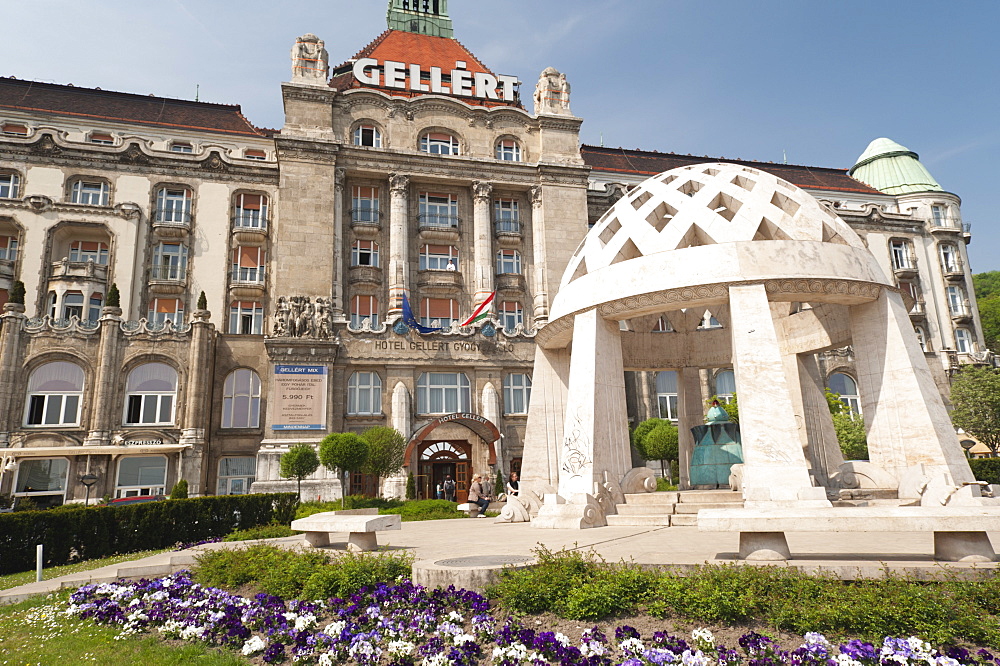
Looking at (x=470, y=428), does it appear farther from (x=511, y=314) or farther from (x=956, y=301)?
(x=956, y=301)

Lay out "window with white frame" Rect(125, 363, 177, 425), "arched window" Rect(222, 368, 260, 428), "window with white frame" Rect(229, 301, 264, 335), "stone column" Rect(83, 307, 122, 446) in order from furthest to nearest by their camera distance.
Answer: "window with white frame" Rect(229, 301, 264, 335) < "arched window" Rect(222, 368, 260, 428) < "window with white frame" Rect(125, 363, 177, 425) < "stone column" Rect(83, 307, 122, 446)

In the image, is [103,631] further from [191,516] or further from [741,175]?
[741,175]

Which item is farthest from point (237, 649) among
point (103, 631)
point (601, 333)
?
point (601, 333)

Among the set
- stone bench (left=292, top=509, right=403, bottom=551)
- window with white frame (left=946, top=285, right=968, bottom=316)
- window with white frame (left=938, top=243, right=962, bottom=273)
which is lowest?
stone bench (left=292, top=509, right=403, bottom=551)

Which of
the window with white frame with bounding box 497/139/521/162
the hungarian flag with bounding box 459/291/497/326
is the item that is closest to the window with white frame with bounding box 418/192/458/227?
the window with white frame with bounding box 497/139/521/162

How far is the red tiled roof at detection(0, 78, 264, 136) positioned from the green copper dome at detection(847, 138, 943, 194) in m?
61.9

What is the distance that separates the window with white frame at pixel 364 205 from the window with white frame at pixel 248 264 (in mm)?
7838

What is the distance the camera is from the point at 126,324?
38.4m

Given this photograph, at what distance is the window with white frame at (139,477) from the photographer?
36656 mm

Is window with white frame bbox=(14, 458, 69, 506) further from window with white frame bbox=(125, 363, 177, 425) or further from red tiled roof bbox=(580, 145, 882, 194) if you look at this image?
red tiled roof bbox=(580, 145, 882, 194)

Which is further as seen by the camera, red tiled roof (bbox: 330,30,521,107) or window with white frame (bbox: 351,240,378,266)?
red tiled roof (bbox: 330,30,521,107)

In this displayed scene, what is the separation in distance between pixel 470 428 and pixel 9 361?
87.0 ft

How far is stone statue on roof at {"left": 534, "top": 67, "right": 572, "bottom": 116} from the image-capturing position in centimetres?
4994

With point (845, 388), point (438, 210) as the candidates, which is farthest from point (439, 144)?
point (845, 388)
